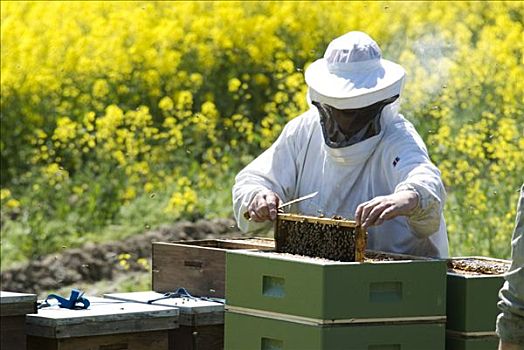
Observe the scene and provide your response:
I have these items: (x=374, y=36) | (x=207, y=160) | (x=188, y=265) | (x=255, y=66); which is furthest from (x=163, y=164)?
(x=188, y=265)

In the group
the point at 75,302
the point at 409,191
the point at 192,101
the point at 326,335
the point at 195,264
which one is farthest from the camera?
the point at 192,101

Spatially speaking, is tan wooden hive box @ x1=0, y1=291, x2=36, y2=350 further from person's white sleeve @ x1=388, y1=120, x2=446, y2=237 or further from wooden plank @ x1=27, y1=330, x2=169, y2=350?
person's white sleeve @ x1=388, y1=120, x2=446, y2=237

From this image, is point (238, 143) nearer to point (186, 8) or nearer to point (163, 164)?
point (163, 164)

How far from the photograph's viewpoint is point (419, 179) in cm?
473

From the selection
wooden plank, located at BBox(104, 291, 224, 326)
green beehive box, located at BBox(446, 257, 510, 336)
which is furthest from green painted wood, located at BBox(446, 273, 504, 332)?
wooden plank, located at BBox(104, 291, 224, 326)

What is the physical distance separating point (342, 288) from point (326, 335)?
150 millimetres

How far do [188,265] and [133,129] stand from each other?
5386mm

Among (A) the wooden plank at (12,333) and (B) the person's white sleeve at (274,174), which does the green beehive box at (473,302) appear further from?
(A) the wooden plank at (12,333)

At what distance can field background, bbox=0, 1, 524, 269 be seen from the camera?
32.3ft

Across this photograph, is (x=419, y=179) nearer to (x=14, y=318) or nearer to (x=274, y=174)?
(x=274, y=174)

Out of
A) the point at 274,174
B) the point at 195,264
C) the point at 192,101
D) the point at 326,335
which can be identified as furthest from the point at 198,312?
the point at 192,101

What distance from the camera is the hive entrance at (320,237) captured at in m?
4.48

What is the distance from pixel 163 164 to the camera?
10742 millimetres

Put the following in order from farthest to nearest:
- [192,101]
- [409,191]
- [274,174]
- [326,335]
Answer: [192,101] < [274,174] < [409,191] < [326,335]
